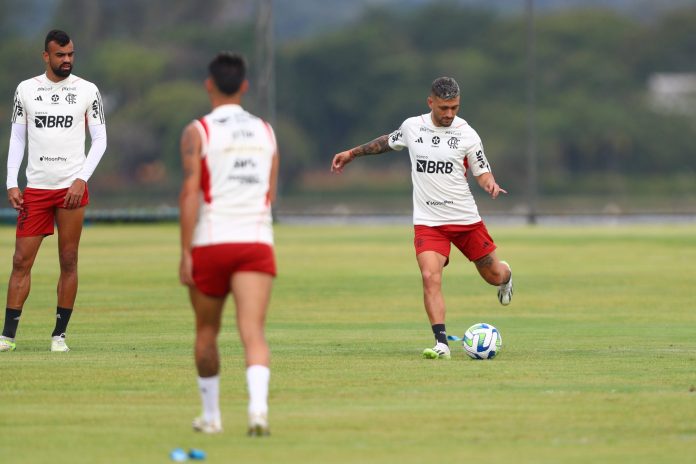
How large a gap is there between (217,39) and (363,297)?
101425mm

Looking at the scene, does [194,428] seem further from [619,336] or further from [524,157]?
[524,157]

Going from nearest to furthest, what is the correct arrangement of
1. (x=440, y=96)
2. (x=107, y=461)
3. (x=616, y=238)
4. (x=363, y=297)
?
(x=107, y=461), (x=440, y=96), (x=363, y=297), (x=616, y=238)

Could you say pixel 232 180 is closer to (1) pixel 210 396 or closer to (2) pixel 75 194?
(1) pixel 210 396

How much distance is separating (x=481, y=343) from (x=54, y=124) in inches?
164

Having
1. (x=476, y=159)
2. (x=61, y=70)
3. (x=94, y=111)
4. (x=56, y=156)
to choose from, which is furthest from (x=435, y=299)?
(x=61, y=70)

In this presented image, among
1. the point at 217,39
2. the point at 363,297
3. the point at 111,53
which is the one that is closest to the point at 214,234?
the point at 363,297

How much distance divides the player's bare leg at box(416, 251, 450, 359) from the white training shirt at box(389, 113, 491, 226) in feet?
1.24

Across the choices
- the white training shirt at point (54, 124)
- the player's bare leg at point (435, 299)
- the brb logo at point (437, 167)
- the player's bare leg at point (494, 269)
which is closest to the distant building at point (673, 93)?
the player's bare leg at point (494, 269)

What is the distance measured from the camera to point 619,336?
16.6 metres

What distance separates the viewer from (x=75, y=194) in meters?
14.2

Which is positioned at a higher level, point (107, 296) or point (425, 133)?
point (425, 133)

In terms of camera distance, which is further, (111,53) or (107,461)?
(111,53)

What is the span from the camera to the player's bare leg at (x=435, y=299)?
14257mm

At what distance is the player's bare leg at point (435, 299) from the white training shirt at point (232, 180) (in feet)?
15.2
